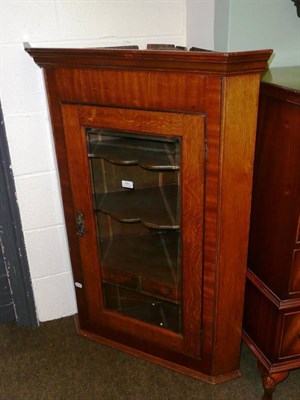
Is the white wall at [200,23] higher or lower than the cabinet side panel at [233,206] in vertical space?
higher

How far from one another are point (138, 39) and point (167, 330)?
1.22 m

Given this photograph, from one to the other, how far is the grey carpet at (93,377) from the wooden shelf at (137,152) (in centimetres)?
91

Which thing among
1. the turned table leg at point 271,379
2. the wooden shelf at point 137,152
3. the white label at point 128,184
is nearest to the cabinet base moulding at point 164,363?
the turned table leg at point 271,379

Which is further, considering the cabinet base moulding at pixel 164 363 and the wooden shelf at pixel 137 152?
the cabinet base moulding at pixel 164 363

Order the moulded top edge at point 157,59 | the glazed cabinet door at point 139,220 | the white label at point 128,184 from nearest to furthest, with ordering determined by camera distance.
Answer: the moulded top edge at point 157,59, the glazed cabinet door at point 139,220, the white label at point 128,184

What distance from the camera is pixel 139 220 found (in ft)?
5.40

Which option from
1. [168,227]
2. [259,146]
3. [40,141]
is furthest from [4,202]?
[259,146]

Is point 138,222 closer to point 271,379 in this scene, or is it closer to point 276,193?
point 276,193

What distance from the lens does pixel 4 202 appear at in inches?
72.1

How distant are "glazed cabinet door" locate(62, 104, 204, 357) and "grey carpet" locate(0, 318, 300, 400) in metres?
0.11

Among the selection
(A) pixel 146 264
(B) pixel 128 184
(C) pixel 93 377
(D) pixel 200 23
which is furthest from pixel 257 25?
(C) pixel 93 377

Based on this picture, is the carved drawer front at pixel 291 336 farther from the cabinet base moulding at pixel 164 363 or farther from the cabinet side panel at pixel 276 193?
the cabinet base moulding at pixel 164 363

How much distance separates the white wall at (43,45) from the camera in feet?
5.27

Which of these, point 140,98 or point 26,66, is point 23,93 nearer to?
point 26,66
